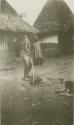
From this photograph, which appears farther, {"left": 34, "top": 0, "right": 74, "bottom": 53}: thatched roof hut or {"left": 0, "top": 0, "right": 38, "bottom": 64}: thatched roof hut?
{"left": 34, "top": 0, "right": 74, "bottom": 53}: thatched roof hut

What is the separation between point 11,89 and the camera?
3.03 m

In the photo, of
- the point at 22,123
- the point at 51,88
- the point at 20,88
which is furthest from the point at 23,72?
the point at 22,123

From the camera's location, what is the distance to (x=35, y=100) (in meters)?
3.06

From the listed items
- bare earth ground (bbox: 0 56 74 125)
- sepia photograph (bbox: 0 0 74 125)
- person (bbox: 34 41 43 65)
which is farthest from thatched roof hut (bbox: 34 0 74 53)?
bare earth ground (bbox: 0 56 74 125)

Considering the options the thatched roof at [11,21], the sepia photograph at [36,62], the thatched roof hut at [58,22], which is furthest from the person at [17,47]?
the thatched roof hut at [58,22]

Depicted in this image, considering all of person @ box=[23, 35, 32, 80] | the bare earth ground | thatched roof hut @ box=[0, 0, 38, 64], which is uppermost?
thatched roof hut @ box=[0, 0, 38, 64]

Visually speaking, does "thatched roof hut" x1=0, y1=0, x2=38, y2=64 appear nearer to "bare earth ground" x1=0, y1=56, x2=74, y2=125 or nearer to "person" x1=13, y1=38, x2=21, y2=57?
"person" x1=13, y1=38, x2=21, y2=57

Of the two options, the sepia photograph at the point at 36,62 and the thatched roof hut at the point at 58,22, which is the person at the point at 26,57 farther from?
the thatched roof hut at the point at 58,22

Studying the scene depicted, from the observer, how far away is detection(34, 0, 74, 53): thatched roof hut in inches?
124

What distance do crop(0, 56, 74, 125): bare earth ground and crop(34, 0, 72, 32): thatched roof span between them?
15.3 inches

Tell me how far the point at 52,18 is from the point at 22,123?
1.26m

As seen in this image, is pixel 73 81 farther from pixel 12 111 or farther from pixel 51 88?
pixel 12 111

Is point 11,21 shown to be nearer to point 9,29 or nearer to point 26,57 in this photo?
point 9,29

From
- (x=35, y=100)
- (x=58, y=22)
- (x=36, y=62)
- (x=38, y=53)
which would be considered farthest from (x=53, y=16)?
(x=35, y=100)
